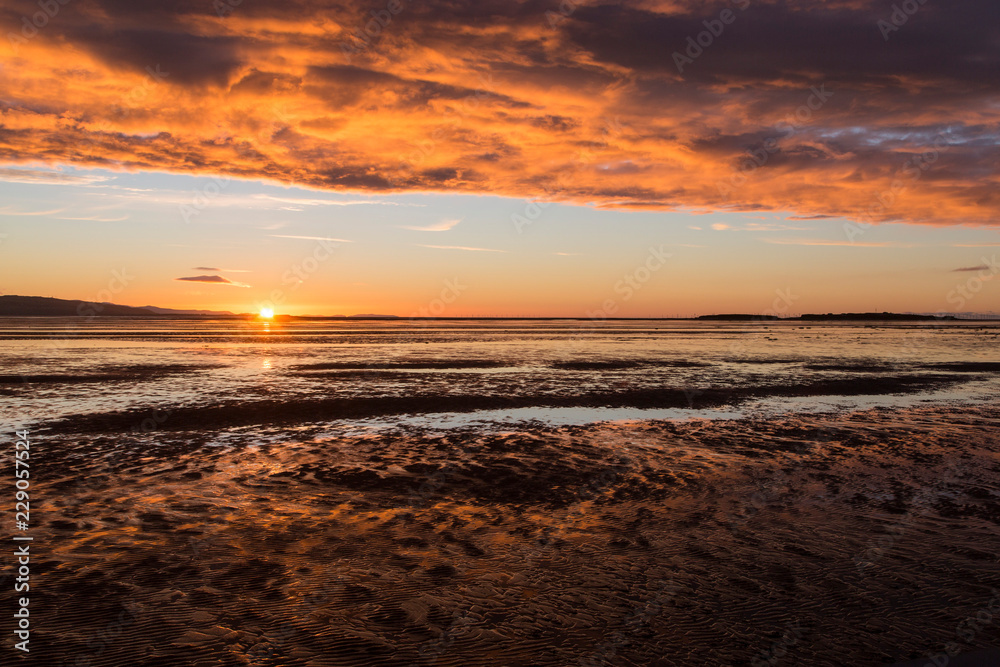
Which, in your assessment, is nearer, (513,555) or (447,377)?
(513,555)

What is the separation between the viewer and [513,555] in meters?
8.12

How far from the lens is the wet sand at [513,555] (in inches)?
232

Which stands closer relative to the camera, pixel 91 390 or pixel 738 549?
pixel 738 549

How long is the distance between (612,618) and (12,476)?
41.1ft

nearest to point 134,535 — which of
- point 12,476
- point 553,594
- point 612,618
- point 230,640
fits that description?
point 230,640

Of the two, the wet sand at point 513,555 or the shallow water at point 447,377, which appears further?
the shallow water at point 447,377

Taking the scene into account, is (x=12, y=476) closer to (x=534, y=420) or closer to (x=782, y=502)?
(x=534, y=420)

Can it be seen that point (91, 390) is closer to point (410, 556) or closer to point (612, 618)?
point (410, 556)

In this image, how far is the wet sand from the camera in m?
5.89

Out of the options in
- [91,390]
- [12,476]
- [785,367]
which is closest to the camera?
[12,476]

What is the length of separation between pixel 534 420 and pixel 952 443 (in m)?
11.5

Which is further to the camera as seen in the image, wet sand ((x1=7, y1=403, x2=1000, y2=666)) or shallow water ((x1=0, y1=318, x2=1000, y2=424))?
shallow water ((x1=0, y1=318, x2=1000, y2=424))

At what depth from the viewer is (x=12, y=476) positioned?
11898 mm

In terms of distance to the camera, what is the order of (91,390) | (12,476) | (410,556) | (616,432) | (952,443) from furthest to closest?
(91,390) < (616,432) < (952,443) < (12,476) < (410,556)
